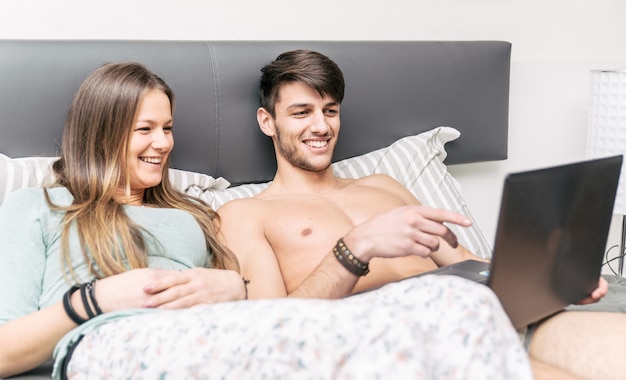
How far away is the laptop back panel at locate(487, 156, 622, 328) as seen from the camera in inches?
45.4

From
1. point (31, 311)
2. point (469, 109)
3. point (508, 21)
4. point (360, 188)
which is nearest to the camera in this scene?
point (31, 311)

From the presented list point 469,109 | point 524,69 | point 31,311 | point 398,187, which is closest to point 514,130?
point 524,69

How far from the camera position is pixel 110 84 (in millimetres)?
1631

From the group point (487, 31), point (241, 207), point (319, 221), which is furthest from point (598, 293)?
point (487, 31)

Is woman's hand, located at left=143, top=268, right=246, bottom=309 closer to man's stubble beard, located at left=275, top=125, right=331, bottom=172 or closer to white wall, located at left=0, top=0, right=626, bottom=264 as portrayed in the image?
man's stubble beard, located at left=275, top=125, right=331, bottom=172

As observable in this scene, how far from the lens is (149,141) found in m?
1.65

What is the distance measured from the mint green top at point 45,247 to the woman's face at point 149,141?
0.24 feet

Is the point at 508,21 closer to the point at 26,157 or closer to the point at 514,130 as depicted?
the point at 514,130

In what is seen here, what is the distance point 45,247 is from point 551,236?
2.97 ft

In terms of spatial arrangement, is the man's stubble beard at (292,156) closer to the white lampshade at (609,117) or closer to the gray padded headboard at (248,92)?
the gray padded headboard at (248,92)

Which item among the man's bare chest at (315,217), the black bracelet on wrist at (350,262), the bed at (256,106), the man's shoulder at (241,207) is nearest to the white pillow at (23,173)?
the bed at (256,106)

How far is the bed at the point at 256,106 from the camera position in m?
1.80

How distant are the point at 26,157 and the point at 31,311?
0.50m

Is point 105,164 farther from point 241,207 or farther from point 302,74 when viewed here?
point 302,74
